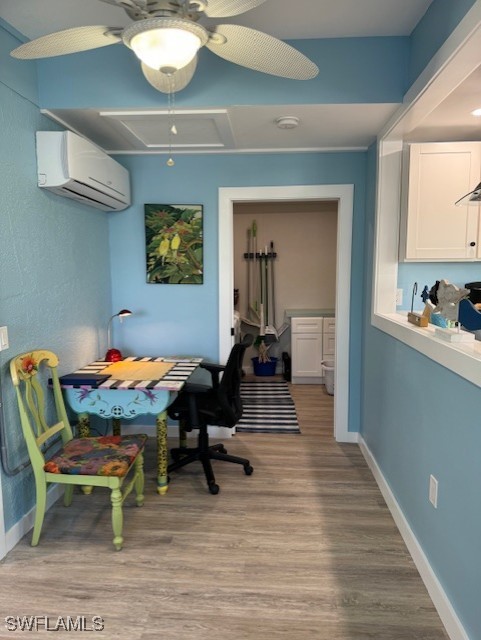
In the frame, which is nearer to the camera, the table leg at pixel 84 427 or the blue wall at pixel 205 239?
the table leg at pixel 84 427

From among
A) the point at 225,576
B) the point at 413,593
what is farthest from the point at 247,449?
the point at 413,593

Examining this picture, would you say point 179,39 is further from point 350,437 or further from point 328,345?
point 328,345

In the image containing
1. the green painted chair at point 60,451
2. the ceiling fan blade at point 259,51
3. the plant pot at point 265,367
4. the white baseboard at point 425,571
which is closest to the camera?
A: the ceiling fan blade at point 259,51

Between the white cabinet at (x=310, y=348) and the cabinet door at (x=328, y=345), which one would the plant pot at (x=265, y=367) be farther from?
the cabinet door at (x=328, y=345)

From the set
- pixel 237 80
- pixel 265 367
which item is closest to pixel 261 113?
pixel 237 80

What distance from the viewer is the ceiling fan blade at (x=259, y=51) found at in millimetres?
1319

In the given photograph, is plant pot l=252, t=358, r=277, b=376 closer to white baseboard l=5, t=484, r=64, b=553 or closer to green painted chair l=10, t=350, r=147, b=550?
green painted chair l=10, t=350, r=147, b=550

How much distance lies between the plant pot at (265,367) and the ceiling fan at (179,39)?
4.02m

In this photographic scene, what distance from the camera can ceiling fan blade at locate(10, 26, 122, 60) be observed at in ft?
4.39

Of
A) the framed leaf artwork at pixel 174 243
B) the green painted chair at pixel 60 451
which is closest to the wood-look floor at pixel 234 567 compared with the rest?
the green painted chair at pixel 60 451

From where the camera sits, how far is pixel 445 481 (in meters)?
1.59

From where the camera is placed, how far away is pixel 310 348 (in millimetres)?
4930

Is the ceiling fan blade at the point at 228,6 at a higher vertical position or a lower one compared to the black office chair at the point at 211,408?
higher

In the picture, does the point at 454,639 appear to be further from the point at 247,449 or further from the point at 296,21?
the point at 296,21
